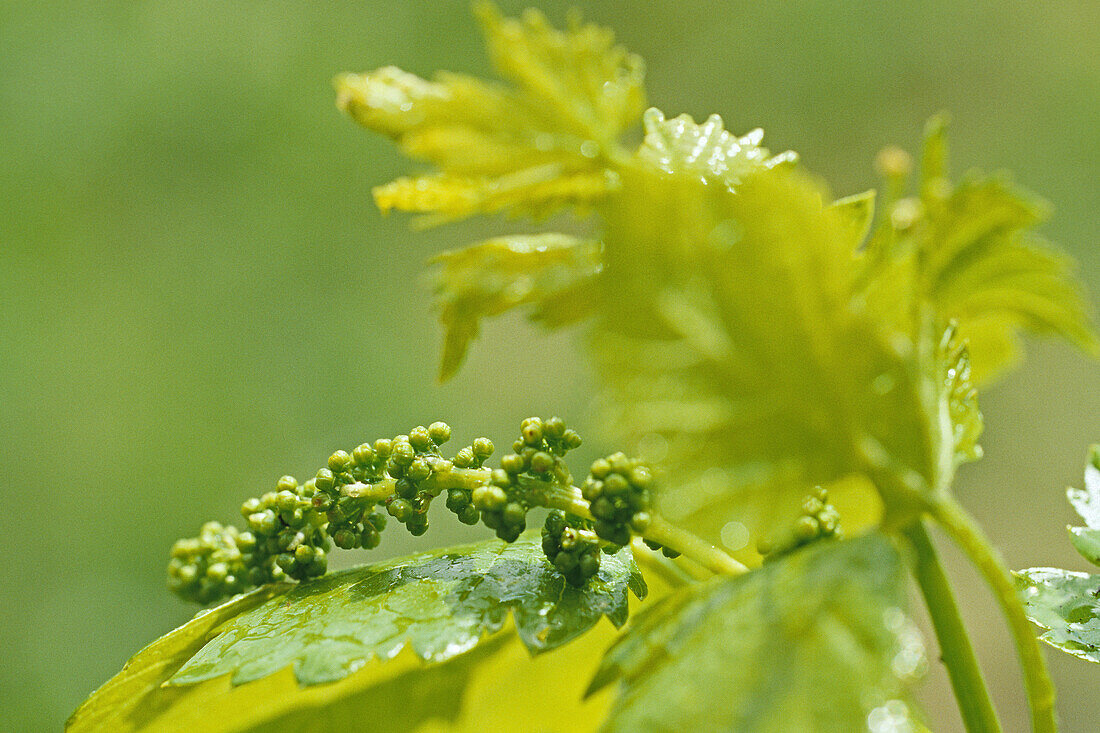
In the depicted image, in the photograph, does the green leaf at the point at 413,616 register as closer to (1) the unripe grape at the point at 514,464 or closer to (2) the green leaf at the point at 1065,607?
(1) the unripe grape at the point at 514,464

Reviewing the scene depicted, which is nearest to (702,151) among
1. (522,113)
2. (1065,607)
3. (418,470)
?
(522,113)

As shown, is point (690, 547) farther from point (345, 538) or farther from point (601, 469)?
point (345, 538)

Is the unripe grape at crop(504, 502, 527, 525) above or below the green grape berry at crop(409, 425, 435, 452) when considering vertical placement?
below

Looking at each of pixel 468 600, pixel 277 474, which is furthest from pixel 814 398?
pixel 277 474

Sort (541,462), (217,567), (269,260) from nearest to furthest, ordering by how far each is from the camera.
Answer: (541,462) → (217,567) → (269,260)

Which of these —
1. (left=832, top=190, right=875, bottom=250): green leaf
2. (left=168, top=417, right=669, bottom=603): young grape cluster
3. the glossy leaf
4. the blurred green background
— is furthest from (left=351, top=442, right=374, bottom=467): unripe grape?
the blurred green background

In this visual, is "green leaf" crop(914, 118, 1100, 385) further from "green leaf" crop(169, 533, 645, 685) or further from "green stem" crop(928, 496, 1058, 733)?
"green leaf" crop(169, 533, 645, 685)
